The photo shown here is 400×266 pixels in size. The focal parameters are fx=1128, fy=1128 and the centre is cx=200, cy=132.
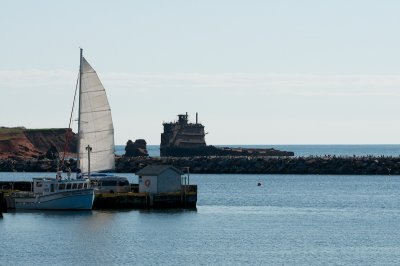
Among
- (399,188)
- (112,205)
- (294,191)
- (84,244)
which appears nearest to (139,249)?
(84,244)

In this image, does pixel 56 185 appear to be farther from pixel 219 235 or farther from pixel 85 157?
pixel 219 235

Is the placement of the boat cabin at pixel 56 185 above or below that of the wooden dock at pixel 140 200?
above

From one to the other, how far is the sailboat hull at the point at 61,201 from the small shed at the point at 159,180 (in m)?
5.41

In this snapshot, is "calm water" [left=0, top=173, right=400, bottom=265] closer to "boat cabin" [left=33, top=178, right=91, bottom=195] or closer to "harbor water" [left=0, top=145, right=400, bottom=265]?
"harbor water" [left=0, top=145, right=400, bottom=265]

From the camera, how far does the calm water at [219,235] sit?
60.8 m

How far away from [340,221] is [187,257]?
25.5 m

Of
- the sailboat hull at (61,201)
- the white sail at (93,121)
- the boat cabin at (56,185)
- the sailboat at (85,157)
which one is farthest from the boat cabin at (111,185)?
the sailboat hull at (61,201)

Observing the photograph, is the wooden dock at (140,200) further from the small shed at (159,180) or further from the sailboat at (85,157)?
the sailboat at (85,157)

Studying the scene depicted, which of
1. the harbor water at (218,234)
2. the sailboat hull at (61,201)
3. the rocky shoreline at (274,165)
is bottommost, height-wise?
the harbor water at (218,234)

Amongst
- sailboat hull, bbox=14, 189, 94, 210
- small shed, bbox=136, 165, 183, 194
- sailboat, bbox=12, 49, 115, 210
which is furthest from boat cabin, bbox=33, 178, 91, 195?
small shed, bbox=136, 165, 183, 194

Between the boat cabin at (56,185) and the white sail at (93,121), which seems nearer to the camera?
the boat cabin at (56,185)

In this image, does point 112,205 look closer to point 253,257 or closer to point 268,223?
point 268,223

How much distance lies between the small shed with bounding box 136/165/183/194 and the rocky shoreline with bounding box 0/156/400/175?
3017 inches

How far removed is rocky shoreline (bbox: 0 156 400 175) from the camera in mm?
167438
